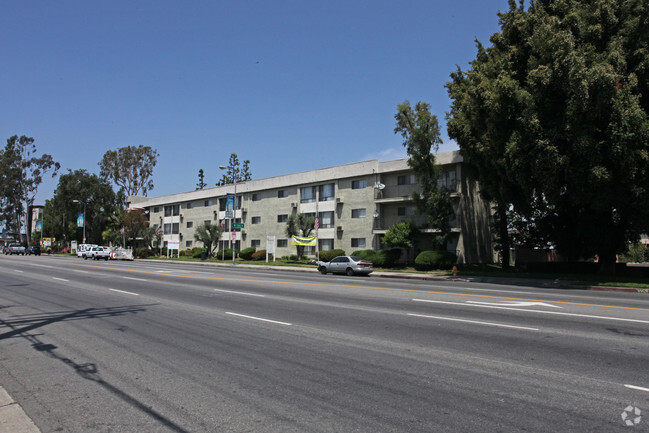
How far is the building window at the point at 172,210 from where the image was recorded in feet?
231

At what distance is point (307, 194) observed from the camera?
160 feet

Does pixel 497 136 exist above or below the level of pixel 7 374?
above

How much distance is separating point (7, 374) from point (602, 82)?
917 inches

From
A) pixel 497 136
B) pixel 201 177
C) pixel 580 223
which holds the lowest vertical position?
pixel 580 223

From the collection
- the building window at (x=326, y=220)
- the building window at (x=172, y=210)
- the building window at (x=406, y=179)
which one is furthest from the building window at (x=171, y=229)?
the building window at (x=406, y=179)

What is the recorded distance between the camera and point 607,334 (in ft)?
27.7

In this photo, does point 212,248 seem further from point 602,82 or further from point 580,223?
point 602,82

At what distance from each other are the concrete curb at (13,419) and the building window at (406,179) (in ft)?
118

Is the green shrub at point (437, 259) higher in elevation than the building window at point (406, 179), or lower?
lower

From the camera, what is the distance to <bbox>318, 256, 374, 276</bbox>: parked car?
100 feet

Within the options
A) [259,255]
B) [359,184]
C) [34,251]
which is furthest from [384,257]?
[34,251]

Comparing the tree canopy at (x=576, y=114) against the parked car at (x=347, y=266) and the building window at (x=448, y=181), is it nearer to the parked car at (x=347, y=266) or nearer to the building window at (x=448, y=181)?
the building window at (x=448, y=181)

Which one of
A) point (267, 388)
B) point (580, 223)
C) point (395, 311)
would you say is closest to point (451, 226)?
point (580, 223)

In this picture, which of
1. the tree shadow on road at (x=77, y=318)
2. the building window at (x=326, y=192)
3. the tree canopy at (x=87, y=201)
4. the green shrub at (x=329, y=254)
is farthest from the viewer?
the tree canopy at (x=87, y=201)
